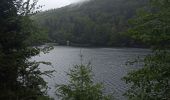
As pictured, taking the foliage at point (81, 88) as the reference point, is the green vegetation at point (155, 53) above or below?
above

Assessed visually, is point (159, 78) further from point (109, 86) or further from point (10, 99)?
point (109, 86)

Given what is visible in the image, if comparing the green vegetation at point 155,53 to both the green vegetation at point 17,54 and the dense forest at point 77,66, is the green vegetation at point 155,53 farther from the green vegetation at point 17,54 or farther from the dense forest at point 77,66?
the green vegetation at point 17,54

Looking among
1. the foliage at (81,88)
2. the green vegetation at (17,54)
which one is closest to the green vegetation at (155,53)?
the foliage at (81,88)

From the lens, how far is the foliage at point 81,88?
14.2m

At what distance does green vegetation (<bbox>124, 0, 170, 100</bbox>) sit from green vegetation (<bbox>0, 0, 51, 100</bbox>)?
462cm

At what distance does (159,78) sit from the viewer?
11.7 metres

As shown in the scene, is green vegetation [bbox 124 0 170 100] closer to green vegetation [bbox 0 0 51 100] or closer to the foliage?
the foliage

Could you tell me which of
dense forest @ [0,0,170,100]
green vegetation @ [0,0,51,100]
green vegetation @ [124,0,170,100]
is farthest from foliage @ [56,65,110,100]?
green vegetation @ [124,0,170,100]

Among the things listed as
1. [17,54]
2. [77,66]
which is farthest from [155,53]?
[17,54]

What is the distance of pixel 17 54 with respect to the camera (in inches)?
601

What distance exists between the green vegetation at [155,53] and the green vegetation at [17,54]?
15.2 ft

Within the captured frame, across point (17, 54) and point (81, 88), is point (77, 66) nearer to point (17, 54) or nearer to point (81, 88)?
point (81, 88)

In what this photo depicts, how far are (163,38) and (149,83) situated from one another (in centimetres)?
174

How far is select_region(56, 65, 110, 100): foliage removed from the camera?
14211 millimetres
